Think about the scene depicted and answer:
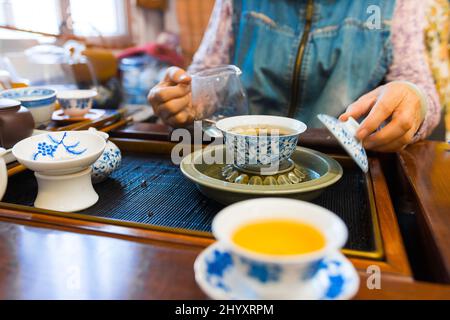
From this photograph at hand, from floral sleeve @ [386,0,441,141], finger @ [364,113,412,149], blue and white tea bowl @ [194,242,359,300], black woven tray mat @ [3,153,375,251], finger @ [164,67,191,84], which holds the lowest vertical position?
black woven tray mat @ [3,153,375,251]

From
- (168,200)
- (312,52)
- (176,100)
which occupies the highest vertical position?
(312,52)

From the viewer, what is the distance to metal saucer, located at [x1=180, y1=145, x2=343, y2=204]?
Answer: 624 millimetres

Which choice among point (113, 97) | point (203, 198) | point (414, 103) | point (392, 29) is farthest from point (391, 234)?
point (113, 97)

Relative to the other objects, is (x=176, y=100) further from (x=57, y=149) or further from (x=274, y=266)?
(x=274, y=266)

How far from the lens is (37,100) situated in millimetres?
987

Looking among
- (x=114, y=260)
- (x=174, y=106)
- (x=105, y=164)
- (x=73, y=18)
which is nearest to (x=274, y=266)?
(x=114, y=260)

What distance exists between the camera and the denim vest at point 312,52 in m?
1.31

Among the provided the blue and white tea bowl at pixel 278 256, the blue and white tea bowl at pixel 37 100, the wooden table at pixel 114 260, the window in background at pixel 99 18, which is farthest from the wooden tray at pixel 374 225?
the window in background at pixel 99 18

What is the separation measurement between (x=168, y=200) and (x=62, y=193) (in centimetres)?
18

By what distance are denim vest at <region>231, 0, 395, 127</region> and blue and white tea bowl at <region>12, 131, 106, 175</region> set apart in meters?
0.75

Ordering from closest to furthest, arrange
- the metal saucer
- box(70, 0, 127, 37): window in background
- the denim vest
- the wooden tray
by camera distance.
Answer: the wooden tray < the metal saucer < the denim vest < box(70, 0, 127, 37): window in background

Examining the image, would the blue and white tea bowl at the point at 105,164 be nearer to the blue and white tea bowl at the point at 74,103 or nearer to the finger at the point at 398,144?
the blue and white tea bowl at the point at 74,103

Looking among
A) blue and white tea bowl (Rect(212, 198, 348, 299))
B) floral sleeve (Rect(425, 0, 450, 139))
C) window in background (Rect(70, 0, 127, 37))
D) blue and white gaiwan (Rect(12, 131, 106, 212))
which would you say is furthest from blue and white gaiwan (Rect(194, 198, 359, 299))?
window in background (Rect(70, 0, 127, 37))

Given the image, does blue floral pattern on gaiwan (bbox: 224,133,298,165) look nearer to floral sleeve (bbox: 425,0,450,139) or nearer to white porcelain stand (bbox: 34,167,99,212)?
white porcelain stand (bbox: 34,167,99,212)
